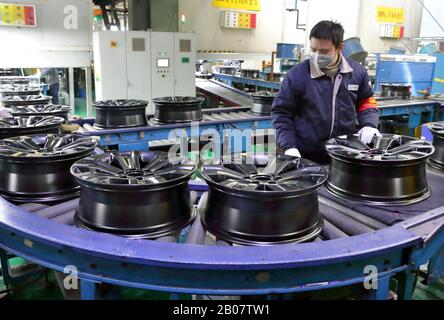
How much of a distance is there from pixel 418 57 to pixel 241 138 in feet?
15.2

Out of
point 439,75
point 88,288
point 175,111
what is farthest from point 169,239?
point 439,75

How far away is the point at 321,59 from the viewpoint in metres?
2.23

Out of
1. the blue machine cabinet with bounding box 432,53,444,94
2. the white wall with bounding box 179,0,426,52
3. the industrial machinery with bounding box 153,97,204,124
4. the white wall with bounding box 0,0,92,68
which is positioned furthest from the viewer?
the blue machine cabinet with bounding box 432,53,444,94

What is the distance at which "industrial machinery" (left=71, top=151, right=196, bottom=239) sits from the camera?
1.49 meters

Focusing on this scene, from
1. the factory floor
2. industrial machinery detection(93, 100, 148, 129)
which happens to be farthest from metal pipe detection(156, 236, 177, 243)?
industrial machinery detection(93, 100, 148, 129)

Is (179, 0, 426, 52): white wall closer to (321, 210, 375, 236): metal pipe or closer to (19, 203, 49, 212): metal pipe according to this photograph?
(321, 210, 375, 236): metal pipe

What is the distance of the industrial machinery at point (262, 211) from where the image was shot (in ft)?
4.74

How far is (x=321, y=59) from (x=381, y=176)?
80cm

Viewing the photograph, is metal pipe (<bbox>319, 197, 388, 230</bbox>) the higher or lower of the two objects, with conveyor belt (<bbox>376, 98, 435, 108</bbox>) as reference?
lower

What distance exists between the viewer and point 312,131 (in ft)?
7.96

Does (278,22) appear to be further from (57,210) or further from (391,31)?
(57,210)
